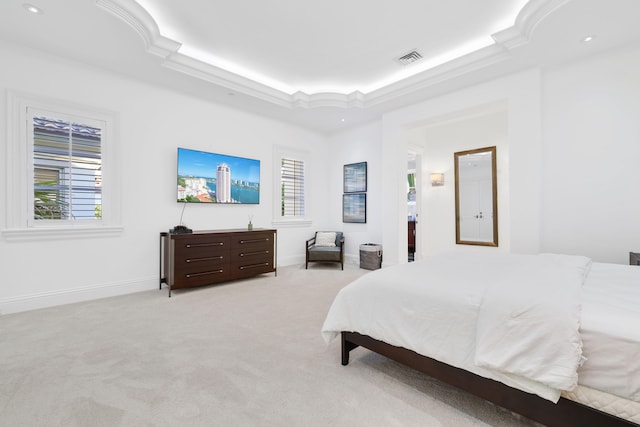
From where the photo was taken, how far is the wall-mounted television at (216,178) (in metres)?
4.28

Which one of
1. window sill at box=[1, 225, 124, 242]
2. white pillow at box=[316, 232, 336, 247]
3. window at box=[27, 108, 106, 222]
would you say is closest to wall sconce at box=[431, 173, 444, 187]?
white pillow at box=[316, 232, 336, 247]

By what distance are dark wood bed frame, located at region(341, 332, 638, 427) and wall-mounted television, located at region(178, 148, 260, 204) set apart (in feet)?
11.8

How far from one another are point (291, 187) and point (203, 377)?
14.1 feet

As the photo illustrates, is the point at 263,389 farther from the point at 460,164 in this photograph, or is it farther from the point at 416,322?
the point at 460,164

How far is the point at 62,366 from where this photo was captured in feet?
6.51

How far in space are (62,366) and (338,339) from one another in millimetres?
1983

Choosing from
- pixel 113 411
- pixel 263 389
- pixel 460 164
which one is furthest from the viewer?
pixel 460 164

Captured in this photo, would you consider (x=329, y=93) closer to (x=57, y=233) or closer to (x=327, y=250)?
(x=327, y=250)

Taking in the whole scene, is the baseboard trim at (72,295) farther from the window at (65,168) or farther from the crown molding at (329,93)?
the crown molding at (329,93)

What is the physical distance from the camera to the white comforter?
46.5 inches

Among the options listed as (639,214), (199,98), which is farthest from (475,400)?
(199,98)

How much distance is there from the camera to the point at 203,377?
1.86m

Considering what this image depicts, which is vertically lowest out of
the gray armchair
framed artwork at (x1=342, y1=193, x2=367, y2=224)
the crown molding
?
the gray armchair

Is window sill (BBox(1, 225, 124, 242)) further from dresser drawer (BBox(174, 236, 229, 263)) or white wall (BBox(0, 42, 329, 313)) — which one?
dresser drawer (BBox(174, 236, 229, 263))
